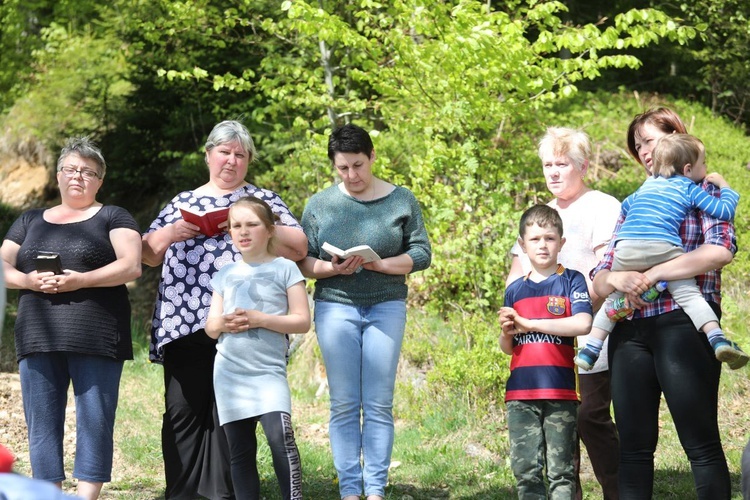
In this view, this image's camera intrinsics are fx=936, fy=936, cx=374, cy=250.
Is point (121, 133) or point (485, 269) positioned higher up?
point (121, 133)

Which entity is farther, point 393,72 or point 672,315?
point 393,72

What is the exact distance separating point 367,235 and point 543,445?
1.37 metres

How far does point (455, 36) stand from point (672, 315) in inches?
130

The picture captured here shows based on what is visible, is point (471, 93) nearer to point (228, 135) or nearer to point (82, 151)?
point (228, 135)

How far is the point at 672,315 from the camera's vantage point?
3.91 m

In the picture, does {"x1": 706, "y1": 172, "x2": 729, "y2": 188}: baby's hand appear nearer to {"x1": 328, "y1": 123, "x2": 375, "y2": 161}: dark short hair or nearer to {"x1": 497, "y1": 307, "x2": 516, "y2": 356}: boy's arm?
{"x1": 497, "y1": 307, "x2": 516, "y2": 356}: boy's arm

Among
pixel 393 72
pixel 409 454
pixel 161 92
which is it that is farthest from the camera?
pixel 161 92

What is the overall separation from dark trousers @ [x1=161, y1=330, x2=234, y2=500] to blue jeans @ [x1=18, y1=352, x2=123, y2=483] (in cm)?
39

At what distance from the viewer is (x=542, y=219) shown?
4.28m

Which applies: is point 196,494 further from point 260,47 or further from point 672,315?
point 260,47

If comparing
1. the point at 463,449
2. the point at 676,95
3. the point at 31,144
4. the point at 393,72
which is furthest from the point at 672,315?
the point at 31,144

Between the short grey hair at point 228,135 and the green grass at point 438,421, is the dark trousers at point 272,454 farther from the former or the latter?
the short grey hair at point 228,135

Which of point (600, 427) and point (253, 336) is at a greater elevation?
point (253, 336)

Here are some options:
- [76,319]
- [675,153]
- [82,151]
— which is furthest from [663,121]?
[76,319]
